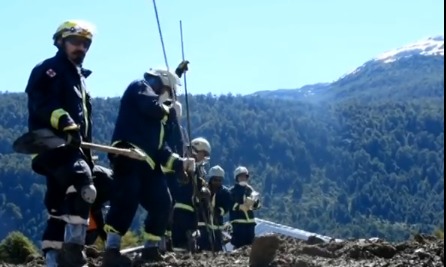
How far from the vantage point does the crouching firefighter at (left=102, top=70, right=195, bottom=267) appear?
10367 millimetres

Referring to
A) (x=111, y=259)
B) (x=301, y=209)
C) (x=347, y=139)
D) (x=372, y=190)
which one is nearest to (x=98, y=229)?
(x=111, y=259)

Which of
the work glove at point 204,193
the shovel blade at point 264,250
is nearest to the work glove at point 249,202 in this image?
the work glove at point 204,193

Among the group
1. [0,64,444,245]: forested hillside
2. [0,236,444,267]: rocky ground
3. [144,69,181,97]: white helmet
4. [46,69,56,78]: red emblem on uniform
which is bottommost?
[0,64,444,245]: forested hillside

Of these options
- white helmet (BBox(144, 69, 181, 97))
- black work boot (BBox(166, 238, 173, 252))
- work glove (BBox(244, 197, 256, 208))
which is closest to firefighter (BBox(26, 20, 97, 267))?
white helmet (BBox(144, 69, 181, 97))

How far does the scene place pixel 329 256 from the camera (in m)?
10.8

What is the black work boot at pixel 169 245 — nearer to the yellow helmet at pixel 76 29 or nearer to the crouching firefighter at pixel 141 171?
the crouching firefighter at pixel 141 171

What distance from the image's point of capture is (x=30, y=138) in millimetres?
8984

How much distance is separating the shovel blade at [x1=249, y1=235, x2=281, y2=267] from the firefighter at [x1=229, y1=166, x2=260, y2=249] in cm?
776

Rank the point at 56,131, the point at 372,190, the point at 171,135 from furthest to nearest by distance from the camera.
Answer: the point at 372,190
the point at 171,135
the point at 56,131

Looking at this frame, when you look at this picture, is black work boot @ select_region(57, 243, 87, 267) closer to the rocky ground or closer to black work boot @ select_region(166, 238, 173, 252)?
the rocky ground

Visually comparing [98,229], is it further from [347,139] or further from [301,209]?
[347,139]

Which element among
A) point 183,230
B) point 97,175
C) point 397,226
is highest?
point 97,175

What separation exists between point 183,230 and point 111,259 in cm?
521

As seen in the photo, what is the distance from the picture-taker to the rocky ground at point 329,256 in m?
9.46
